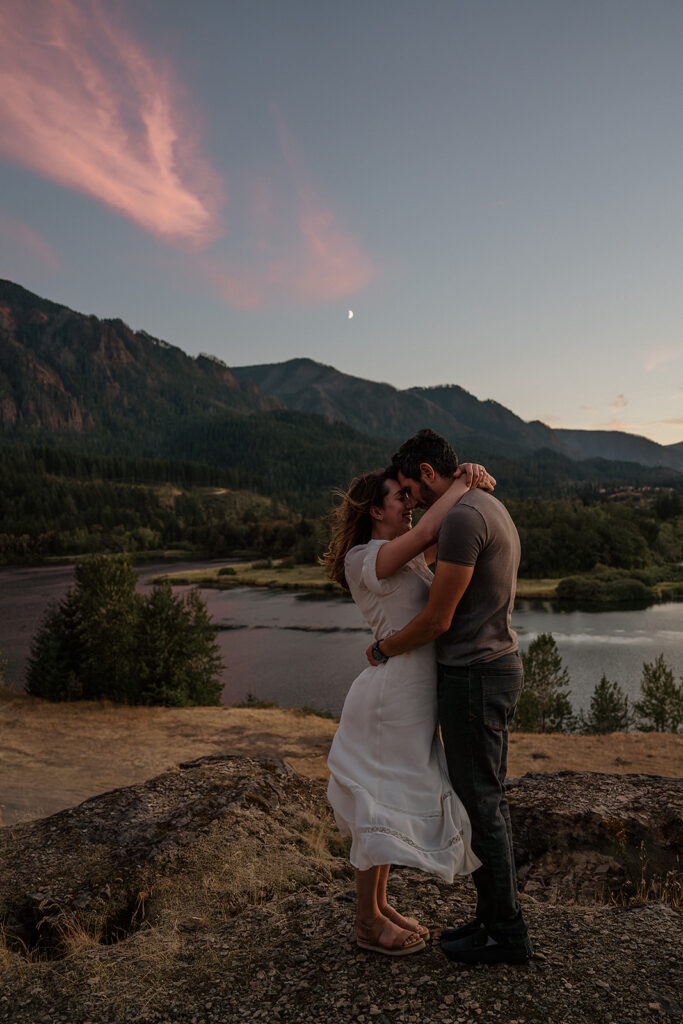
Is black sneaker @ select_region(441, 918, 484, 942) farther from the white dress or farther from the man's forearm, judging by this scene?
the man's forearm

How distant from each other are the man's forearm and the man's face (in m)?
0.59

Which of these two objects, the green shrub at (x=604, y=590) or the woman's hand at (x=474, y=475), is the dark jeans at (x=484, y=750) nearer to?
the woman's hand at (x=474, y=475)

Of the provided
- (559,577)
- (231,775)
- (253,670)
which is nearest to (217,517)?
(559,577)

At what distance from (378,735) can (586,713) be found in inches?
1280

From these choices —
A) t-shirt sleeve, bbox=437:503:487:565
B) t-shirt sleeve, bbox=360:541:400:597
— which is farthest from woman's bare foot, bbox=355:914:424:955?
t-shirt sleeve, bbox=437:503:487:565

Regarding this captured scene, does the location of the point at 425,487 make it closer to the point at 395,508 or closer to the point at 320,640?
the point at 395,508

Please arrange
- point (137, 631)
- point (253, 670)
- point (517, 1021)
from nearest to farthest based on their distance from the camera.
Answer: point (517, 1021), point (137, 631), point (253, 670)

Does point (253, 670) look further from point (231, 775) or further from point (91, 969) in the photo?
point (91, 969)

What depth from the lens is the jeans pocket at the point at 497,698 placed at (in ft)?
9.90

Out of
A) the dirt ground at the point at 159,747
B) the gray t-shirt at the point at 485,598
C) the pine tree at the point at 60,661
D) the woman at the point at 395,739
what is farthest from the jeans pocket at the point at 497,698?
the pine tree at the point at 60,661

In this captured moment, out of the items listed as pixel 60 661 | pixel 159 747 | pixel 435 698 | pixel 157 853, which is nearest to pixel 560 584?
pixel 60 661

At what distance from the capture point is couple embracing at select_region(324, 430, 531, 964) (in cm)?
301

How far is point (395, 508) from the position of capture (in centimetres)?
332

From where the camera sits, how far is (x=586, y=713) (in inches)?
1255
